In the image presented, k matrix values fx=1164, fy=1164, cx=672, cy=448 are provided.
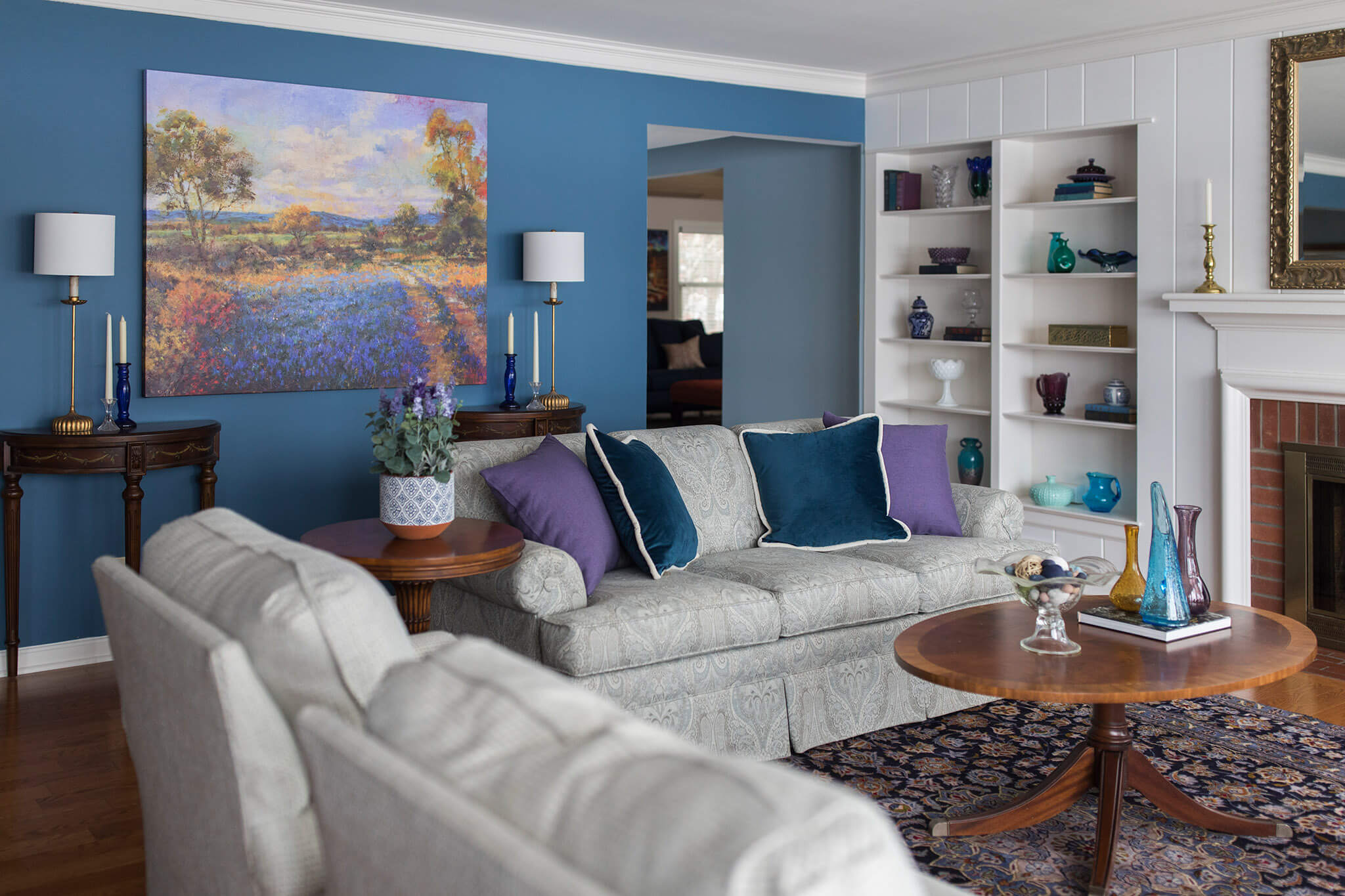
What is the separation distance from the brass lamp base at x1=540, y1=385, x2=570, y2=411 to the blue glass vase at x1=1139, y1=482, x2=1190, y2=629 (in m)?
2.80

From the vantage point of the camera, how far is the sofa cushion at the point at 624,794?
2.69ft

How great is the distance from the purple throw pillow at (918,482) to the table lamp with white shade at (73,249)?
8.62 ft

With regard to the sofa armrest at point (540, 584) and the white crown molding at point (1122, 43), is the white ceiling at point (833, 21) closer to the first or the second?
the white crown molding at point (1122, 43)

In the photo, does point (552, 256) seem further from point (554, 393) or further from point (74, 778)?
point (74, 778)

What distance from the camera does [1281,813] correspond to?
298cm

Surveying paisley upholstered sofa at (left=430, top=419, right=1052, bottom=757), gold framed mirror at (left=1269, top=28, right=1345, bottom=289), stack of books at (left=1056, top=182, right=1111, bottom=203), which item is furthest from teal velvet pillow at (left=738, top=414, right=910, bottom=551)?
stack of books at (left=1056, top=182, right=1111, bottom=203)

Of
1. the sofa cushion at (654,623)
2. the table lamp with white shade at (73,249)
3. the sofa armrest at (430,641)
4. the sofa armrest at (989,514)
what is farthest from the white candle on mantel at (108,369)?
the sofa armrest at (989,514)

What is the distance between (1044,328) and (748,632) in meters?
3.31

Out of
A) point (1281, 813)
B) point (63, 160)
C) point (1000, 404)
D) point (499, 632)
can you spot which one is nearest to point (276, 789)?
point (499, 632)

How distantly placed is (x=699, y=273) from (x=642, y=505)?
32.0 feet

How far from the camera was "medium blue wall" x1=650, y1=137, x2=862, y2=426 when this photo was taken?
673cm

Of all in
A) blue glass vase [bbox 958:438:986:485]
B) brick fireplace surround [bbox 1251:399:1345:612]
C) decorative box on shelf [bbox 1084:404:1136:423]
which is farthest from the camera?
blue glass vase [bbox 958:438:986:485]

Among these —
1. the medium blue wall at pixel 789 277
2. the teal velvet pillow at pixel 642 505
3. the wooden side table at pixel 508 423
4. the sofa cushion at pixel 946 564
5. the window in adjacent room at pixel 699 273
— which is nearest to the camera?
the teal velvet pillow at pixel 642 505

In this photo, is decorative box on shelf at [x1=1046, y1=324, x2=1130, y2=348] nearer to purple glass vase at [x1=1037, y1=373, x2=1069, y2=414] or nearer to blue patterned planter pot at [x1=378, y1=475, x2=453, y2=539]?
purple glass vase at [x1=1037, y1=373, x2=1069, y2=414]
